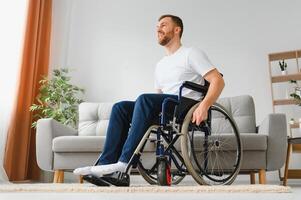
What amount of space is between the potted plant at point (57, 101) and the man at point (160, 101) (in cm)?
172

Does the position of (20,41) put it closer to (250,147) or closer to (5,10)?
Result: (5,10)

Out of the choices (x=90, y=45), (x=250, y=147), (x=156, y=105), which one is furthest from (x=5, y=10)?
(x=250, y=147)

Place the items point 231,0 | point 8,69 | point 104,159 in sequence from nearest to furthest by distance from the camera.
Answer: point 104,159 → point 8,69 → point 231,0

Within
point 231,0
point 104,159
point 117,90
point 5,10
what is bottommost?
point 104,159

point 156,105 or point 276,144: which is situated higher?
point 156,105

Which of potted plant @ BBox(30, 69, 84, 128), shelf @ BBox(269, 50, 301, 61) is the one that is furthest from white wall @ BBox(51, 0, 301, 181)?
potted plant @ BBox(30, 69, 84, 128)

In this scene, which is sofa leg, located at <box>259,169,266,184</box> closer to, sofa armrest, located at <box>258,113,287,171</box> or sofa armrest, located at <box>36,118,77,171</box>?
sofa armrest, located at <box>258,113,287,171</box>

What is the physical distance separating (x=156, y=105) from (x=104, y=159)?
1.14 feet

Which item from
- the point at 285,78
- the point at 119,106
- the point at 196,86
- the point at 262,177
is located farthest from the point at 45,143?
the point at 285,78

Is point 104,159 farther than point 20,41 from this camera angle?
No

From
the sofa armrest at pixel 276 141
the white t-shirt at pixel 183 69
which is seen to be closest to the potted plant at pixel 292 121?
the sofa armrest at pixel 276 141

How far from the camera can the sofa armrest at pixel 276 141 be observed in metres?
2.18

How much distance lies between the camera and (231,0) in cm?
378

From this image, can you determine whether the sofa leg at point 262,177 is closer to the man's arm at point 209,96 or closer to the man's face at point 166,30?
the man's arm at point 209,96
